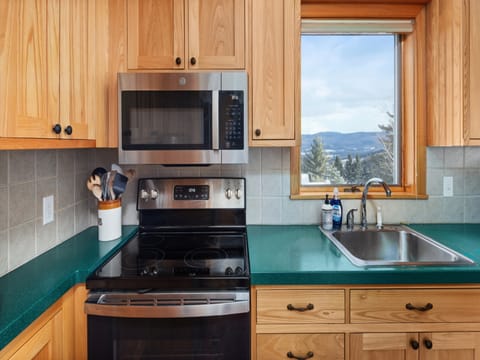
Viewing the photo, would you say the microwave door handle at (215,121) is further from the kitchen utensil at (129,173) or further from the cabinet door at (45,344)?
the cabinet door at (45,344)

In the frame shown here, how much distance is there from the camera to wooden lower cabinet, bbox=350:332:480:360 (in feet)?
3.89

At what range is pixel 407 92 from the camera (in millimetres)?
1909

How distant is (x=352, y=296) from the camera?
119 centimetres

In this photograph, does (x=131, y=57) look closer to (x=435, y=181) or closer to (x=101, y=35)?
(x=101, y=35)

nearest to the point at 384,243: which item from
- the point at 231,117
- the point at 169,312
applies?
the point at 231,117

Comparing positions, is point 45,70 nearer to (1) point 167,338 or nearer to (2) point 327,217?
(1) point 167,338

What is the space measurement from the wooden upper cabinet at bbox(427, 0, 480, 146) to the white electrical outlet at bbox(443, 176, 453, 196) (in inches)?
10.0

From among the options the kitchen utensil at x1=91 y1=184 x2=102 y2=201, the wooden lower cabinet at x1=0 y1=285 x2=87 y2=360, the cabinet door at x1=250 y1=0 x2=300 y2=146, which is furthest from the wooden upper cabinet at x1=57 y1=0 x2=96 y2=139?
the cabinet door at x1=250 y1=0 x2=300 y2=146

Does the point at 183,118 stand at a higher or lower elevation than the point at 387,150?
higher

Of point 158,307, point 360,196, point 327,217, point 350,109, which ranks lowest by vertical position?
point 158,307

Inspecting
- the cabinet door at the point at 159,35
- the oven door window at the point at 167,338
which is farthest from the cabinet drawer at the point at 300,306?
the cabinet door at the point at 159,35

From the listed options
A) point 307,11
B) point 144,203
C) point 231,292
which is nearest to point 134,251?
point 144,203

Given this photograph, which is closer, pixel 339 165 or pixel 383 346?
pixel 383 346

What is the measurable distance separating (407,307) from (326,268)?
32 cm
